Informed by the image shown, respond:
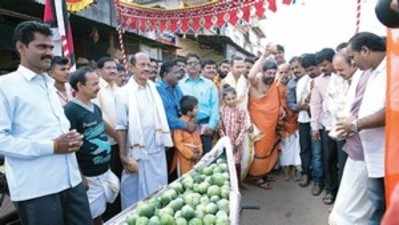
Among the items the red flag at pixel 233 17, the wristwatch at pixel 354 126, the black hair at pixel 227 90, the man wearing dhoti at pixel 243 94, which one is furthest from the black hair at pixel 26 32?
the red flag at pixel 233 17

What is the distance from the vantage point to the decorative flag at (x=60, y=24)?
4055mm

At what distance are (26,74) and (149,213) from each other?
114cm

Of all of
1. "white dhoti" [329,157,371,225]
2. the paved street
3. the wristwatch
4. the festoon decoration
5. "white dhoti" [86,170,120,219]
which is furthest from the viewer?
the festoon decoration

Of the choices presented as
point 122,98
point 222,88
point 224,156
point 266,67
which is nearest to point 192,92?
point 222,88

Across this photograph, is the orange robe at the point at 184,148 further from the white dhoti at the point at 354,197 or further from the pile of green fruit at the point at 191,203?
the white dhoti at the point at 354,197

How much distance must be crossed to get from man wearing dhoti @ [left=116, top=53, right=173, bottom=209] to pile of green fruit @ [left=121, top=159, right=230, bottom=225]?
3.18ft

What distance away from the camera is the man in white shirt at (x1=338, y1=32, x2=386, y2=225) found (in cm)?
277

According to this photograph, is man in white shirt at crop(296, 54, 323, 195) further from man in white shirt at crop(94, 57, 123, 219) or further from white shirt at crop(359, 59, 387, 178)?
man in white shirt at crop(94, 57, 123, 219)

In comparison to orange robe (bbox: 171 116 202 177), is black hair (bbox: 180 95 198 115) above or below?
above

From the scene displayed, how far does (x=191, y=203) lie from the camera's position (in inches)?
110

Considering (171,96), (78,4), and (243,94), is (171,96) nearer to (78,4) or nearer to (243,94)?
(243,94)

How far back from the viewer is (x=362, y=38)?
3023mm

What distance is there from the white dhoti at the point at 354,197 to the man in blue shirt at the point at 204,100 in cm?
240

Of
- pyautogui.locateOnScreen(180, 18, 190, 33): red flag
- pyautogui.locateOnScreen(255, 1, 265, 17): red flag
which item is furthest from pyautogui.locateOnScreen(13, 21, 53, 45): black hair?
pyautogui.locateOnScreen(180, 18, 190, 33): red flag
